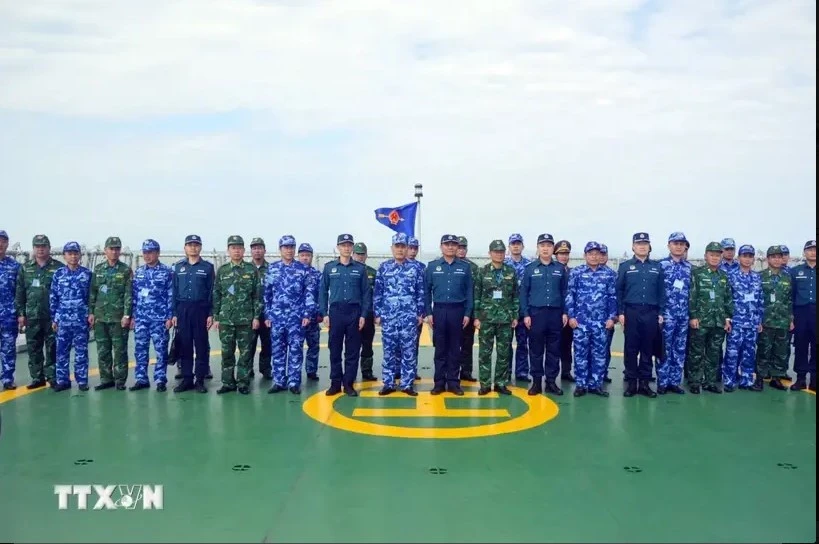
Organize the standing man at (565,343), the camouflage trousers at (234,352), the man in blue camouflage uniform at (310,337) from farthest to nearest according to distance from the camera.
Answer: the standing man at (565,343) < the man in blue camouflage uniform at (310,337) < the camouflage trousers at (234,352)

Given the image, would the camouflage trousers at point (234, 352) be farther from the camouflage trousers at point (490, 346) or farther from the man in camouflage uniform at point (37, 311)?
the camouflage trousers at point (490, 346)

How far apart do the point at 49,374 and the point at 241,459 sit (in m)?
3.73

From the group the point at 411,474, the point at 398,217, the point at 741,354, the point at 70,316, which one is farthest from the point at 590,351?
the point at 398,217

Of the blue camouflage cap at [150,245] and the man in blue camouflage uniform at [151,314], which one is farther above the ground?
the blue camouflage cap at [150,245]

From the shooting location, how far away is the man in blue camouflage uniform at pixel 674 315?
6559 millimetres

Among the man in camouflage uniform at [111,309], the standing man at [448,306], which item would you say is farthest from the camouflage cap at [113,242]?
the standing man at [448,306]

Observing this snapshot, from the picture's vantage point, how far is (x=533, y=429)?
16.7 ft

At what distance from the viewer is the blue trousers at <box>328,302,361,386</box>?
20.7 ft

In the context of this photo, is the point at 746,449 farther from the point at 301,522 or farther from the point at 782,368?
the point at 301,522

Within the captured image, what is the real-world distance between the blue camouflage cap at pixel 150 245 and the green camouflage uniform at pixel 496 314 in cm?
372

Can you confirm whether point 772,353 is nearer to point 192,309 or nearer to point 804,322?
point 804,322

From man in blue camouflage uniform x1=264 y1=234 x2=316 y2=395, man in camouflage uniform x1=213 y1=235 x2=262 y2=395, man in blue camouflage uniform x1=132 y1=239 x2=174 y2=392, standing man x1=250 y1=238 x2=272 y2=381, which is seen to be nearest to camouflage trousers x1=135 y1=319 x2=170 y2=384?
man in blue camouflage uniform x1=132 y1=239 x2=174 y2=392

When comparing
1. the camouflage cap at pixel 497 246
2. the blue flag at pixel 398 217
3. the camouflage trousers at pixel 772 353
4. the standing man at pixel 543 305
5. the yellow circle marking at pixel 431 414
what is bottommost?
the yellow circle marking at pixel 431 414

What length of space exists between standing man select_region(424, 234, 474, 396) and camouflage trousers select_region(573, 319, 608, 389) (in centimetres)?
127
